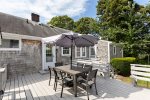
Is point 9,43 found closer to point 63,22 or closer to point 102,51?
point 102,51

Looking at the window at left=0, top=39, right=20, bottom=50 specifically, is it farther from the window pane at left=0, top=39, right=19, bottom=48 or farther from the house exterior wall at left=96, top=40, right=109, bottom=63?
the house exterior wall at left=96, top=40, right=109, bottom=63

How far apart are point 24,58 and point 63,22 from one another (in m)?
30.1

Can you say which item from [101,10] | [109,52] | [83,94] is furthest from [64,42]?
[101,10]

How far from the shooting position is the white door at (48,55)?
11.6m

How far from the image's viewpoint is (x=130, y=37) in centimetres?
1747

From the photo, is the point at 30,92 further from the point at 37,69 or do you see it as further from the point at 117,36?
the point at 117,36

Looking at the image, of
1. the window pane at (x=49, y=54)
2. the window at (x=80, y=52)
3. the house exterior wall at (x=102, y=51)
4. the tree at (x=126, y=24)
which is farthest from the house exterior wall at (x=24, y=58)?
the tree at (x=126, y=24)

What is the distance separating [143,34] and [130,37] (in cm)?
269

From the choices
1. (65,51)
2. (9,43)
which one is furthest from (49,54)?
(9,43)

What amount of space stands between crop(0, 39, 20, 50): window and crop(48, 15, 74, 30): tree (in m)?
29.3

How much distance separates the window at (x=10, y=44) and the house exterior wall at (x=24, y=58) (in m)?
0.27

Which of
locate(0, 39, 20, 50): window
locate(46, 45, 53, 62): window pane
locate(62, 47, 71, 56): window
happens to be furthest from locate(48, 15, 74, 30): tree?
locate(0, 39, 20, 50): window

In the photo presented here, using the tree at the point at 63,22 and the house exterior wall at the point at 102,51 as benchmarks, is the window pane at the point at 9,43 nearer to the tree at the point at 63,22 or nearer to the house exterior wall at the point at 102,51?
the house exterior wall at the point at 102,51

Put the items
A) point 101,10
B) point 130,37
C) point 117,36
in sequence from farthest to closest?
1. point 101,10
2. point 117,36
3. point 130,37
